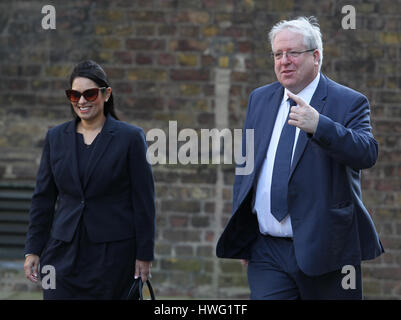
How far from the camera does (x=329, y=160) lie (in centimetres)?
333

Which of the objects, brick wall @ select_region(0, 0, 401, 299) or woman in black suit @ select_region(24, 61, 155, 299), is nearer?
woman in black suit @ select_region(24, 61, 155, 299)

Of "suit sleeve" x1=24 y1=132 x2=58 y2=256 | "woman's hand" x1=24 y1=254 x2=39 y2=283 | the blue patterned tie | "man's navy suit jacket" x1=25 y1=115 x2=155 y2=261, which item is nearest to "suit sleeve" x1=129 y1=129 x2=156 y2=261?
"man's navy suit jacket" x1=25 y1=115 x2=155 y2=261

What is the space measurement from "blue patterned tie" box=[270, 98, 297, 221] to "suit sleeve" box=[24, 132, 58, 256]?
51.1 inches

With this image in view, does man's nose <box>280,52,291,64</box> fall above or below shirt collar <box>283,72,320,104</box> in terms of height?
above

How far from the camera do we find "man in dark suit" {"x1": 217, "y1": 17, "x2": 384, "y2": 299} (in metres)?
3.22

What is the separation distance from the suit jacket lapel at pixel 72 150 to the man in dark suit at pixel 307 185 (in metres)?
0.87

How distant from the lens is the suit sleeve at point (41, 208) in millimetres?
3891

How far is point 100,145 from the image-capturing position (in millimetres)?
3848

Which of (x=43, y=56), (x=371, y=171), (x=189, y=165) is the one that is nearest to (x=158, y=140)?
(x=189, y=165)

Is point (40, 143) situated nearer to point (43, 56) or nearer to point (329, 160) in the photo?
point (43, 56)

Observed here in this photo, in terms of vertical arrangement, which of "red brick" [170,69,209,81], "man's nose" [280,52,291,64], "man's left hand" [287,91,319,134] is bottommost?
"man's left hand" [287,91,319,134]

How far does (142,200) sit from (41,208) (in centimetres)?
59

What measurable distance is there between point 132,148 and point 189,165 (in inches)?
114

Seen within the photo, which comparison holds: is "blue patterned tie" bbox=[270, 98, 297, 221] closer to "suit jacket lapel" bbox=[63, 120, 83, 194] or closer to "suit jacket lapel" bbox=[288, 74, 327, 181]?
"suit jacket lapel" bbox=[288, 74, 327, 181]
